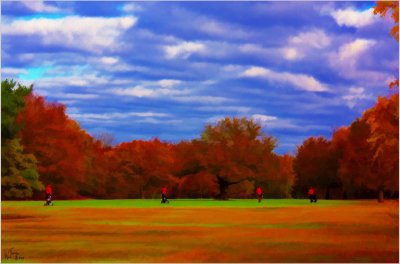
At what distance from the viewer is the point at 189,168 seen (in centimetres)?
10212

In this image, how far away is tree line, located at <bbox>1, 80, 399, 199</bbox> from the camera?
275ft

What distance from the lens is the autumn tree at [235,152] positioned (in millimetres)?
99938

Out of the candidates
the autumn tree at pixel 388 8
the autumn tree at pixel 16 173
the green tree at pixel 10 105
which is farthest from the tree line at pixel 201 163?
the autumn tree at pixel 388 8

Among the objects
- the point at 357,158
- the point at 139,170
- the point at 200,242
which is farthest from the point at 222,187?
the point at 200,242

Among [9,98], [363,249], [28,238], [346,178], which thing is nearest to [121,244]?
[28,238]

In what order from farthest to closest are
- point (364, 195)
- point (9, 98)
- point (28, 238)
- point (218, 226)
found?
1. point (364, 195)
2. point (9, 98)
3. point (218, 226)
4. point (28, 238)

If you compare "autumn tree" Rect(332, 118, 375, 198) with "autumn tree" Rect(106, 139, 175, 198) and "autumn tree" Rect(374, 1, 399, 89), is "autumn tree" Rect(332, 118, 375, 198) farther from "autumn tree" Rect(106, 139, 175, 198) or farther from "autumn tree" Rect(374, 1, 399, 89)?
"autumn tree" Rect(374, 1, 399, 89)

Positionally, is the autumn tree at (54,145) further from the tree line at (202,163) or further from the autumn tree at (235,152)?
the autumn tree at (235,152)

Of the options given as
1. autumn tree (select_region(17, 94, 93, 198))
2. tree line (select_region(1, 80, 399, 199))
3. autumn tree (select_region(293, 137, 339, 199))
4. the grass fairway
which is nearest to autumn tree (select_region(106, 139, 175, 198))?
tree line (select_region(1, 80, 399, 199))

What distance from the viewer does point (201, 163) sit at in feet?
330

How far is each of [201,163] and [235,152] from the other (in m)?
4.60

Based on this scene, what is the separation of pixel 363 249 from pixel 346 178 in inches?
2668

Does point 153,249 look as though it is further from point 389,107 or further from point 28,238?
point 389,107

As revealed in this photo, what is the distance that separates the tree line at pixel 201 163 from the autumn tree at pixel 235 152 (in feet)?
0.41
